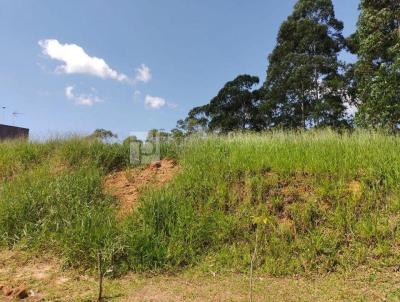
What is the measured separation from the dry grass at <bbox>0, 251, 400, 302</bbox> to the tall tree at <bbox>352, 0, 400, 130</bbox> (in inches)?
279

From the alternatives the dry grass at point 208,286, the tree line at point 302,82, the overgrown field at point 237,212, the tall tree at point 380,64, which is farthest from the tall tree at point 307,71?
the dry grass at point 208,286

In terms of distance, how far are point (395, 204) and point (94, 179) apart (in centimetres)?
Result: 450

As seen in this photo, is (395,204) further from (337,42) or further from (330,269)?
(337,42)

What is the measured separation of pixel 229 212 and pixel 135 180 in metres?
2.13

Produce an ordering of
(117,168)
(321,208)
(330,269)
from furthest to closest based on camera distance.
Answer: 1. (117,168)
2. (321,208)
3. (330,269)

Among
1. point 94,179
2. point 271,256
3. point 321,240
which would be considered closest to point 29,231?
point 94,179

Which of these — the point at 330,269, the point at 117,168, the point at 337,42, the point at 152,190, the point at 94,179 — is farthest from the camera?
the point at 337,42

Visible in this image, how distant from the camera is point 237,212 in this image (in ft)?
15.1

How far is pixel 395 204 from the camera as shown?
4219 millimetres

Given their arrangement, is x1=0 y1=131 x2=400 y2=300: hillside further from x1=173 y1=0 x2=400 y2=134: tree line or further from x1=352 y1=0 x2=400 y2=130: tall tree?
x1=173 y1=0 x2=400 y2=134: tree line

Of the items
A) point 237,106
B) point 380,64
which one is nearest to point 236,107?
point 237,106

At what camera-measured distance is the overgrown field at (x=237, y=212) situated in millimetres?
3961

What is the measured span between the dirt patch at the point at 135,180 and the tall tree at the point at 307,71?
10.0m

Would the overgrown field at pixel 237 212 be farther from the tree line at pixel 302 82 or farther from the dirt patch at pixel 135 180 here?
the tree line at pixel 302 82
